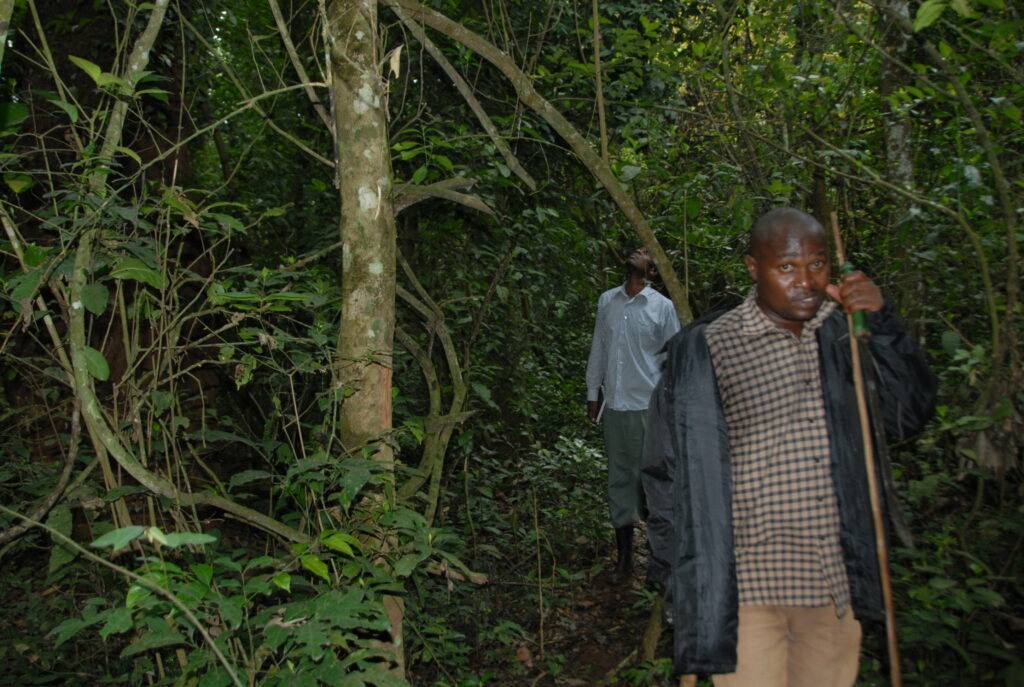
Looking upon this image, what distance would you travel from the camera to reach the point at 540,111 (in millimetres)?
3623

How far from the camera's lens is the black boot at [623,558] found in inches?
223

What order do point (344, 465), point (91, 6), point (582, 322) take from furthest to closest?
point (582, 322) < point (91, 6) < point (344, 465)

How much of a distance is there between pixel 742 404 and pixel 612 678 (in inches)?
89.9

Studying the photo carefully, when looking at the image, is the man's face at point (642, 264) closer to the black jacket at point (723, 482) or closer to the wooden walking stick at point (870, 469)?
the black jacket at point (723, 482)

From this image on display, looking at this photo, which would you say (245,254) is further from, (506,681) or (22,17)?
(506,681)

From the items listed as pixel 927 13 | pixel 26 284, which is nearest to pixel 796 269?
pixel 927 13

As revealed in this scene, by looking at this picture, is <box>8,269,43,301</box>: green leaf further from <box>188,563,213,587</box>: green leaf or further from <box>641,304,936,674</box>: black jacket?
<box>641,304,936,674</box>: black jacket

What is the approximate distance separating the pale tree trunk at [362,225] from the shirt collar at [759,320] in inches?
55.3

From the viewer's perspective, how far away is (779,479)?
2543mm

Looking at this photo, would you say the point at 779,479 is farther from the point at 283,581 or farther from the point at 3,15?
the point at 3,15

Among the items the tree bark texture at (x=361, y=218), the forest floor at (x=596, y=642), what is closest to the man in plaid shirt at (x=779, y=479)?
the tree bark texture at (x=361, y=218)

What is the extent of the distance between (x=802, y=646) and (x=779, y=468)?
585 mm

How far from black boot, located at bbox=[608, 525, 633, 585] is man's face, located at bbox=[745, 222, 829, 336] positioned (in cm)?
344

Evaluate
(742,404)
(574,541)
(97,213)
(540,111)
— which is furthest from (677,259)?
(97,213)
